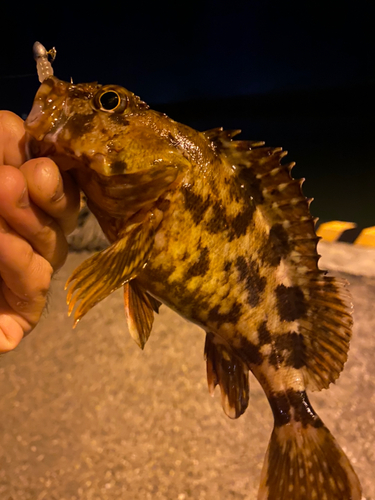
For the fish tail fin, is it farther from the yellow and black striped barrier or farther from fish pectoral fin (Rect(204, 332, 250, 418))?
the yellow and black striped barrier

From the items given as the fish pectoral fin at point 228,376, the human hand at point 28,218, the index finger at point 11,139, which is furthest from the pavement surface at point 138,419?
the index finger at point 11,139

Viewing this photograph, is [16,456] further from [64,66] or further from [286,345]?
[64,66]

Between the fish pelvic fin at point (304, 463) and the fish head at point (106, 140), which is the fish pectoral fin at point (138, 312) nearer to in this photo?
the fish head at point (106, 140)

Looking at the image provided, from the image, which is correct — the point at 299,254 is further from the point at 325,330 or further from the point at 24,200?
the point at 24,200

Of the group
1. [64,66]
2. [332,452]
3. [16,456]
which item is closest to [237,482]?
[332,452]

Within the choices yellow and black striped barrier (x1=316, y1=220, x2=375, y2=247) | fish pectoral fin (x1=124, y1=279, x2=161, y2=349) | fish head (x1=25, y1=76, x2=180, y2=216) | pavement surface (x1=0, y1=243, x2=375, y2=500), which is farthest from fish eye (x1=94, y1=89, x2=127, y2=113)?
yellow and black striped barrier (x1=316, y1=220, x2=375, y2=247)

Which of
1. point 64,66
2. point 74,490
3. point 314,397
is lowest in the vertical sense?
point 74,490

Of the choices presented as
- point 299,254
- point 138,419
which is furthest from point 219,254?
point 138,419
